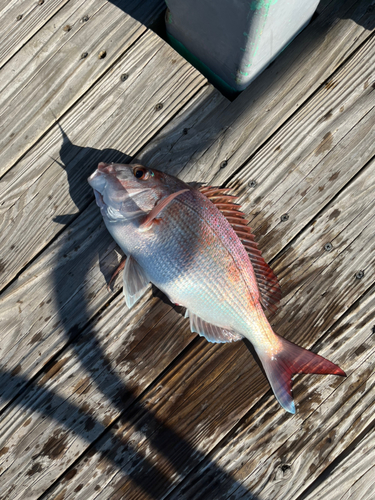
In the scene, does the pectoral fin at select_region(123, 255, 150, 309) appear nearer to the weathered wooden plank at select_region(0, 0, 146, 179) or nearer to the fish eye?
the fish eye

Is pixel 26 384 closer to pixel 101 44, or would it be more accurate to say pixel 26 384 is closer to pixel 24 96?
pixel 24 96

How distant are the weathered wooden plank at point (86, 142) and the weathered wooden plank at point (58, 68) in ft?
0.22

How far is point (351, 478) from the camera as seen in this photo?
5.63ft

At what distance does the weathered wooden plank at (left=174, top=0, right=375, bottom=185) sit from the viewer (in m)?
1.83

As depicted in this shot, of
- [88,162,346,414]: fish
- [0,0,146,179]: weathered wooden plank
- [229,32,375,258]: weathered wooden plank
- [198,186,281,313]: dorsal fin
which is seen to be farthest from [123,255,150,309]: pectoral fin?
[0,0,146,179]: weathered wooden plank

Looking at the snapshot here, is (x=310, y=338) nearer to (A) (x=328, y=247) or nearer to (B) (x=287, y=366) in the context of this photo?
(B) (x=287, y=366)

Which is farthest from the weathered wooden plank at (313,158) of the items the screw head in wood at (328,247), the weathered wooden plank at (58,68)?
the weathered wooden plank at (58,68)

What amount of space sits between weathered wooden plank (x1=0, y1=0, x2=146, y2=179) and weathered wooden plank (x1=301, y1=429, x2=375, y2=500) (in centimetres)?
237

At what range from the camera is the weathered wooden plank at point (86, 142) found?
1872 millimetres

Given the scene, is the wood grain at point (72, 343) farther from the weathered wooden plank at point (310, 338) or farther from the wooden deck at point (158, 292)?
the weathered wooden plank at point (310, 338)

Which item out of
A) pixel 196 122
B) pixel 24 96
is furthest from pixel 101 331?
pixel 24 96

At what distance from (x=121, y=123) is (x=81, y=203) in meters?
0.50

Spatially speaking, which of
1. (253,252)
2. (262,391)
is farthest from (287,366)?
(253,252)

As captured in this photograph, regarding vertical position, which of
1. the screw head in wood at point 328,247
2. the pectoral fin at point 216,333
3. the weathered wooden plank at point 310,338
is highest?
the pectoral fin at point 216,333
